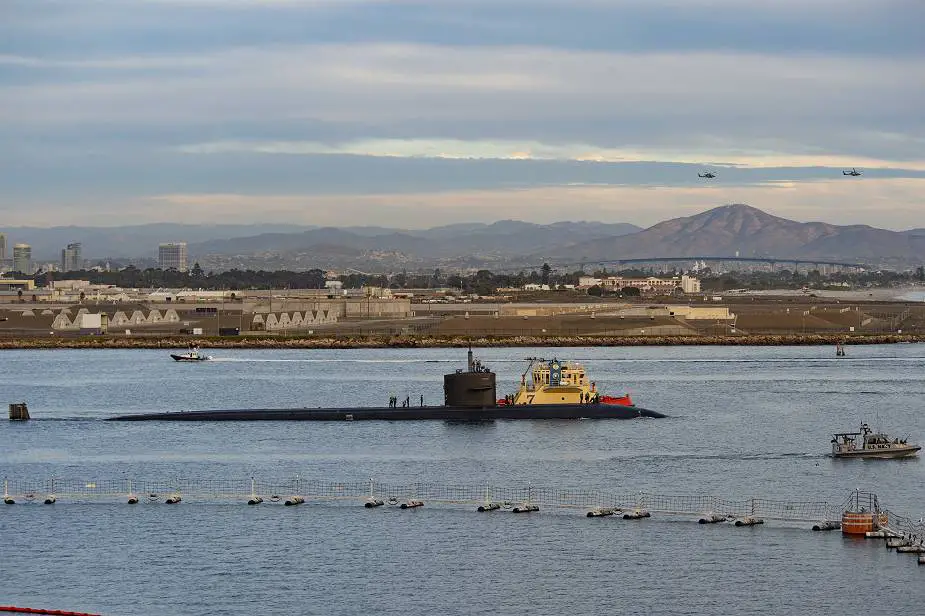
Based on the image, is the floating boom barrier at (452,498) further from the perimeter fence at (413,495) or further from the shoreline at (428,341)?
the shoreline at (428,341)

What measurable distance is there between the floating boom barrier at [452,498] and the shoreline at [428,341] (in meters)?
66.7

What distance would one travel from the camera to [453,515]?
123 ft

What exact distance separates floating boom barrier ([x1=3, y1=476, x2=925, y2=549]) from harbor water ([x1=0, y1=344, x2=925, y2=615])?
60 centimetres

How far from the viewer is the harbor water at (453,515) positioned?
29.6 metres

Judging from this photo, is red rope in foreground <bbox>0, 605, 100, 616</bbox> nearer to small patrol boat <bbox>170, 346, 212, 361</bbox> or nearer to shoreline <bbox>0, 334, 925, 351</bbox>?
small patrol boat <bbox>170, 346, 212, 361</bbox>

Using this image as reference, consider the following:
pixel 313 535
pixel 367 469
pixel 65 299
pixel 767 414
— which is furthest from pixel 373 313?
pixel 313 535

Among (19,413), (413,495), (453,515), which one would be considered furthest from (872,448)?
(19,413)

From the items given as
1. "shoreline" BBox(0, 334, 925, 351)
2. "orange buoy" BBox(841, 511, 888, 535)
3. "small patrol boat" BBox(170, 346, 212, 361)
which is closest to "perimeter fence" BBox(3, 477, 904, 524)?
"orange buoy" BBox(841, 511, 888, 535)

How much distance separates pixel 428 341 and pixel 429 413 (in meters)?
53.5

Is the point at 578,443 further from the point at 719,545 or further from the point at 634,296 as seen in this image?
the point at 634,296

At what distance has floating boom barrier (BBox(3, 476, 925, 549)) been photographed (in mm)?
36500

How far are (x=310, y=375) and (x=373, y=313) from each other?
2405 inches

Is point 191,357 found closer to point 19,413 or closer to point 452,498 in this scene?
point 19,413

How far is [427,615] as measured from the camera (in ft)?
92.1
